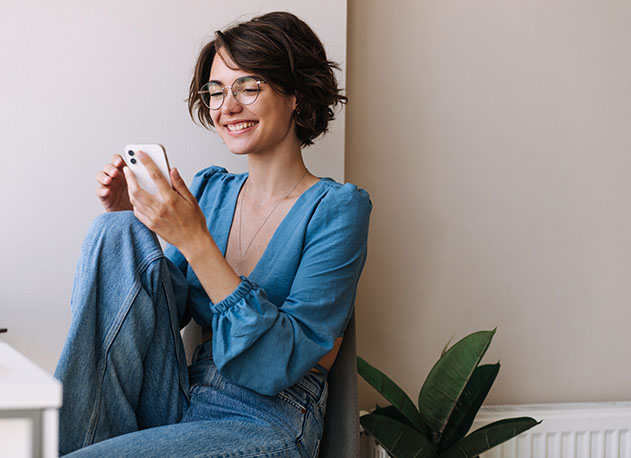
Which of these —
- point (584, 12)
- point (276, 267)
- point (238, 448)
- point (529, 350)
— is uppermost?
point (584, 12)

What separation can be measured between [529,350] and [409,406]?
55cm

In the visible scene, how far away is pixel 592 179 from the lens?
1880mm

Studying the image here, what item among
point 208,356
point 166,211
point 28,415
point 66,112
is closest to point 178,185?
point 166,211

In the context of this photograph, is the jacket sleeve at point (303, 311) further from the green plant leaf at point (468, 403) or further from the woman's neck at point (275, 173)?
the green plant leaf at point (468, 403)

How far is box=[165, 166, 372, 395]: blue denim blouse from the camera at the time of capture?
41.2 inches

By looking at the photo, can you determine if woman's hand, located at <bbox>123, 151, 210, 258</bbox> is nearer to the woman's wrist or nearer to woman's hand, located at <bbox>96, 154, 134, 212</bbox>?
the woman's wrist

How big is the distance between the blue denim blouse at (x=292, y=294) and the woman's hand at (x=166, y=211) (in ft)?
0.35

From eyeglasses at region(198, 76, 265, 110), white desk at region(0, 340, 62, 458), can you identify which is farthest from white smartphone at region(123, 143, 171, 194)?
white desk at region(0, 340, 62, 458)

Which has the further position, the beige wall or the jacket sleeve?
the beige wall

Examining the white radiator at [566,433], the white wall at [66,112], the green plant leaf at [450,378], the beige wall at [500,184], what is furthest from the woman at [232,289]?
the white radiator at [566,433]

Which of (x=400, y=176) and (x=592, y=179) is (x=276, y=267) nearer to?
(x=400, y=176)

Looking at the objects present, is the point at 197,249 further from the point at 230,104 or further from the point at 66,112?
the point at 66,112

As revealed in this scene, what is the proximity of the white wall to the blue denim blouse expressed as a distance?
0.27 metres

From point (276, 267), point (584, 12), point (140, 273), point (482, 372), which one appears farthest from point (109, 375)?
point (584, 12)
